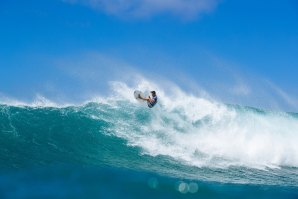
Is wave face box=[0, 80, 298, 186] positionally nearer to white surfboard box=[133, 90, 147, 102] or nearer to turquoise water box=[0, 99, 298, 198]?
turquoise water box=[0, 99, 298, 198]

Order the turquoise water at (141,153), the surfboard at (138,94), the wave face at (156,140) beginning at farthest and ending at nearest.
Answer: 1. the surfboard at (138,94)
2. the wave face at (156,140)
3. the turquoise water at (141,153)

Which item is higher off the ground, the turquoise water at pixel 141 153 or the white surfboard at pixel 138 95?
the white surfboard at pixel 138 95

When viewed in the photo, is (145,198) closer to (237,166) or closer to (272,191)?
(272,191)

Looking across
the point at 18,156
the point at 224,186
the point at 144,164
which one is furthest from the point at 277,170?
the point at 18,156

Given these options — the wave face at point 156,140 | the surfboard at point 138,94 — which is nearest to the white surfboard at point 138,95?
the surfboard at point 138,94

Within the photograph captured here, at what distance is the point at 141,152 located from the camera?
12.4m

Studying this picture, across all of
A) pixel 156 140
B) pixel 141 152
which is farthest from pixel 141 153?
pixel 156 140

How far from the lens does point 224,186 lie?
9.27 meters

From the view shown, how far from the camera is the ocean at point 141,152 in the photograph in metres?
8.48

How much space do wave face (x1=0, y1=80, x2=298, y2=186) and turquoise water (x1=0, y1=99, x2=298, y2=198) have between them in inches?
1.5

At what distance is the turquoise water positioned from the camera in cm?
848

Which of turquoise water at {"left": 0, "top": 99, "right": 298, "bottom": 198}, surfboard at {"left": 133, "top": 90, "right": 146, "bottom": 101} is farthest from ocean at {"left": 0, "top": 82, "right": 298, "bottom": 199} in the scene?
surfboard at {"left": 133, "top": 90, "right": 146, "bottom": 101}

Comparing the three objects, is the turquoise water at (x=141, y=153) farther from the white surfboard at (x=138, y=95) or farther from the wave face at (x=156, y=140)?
the white surfboard at (x=138, y=95)

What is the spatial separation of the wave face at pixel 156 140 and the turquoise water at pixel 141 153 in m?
0.04
